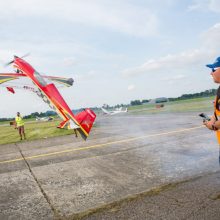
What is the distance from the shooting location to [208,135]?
11977 mm

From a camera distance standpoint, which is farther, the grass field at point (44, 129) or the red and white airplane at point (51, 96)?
the grass field at point (44, 129)

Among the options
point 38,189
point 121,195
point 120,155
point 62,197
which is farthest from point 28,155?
point 121,195

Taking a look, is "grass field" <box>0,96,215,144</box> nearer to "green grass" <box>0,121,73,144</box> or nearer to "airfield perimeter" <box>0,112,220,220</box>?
"green grass" <box>0,121,73,144</box>

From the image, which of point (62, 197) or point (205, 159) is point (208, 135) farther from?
point (62, 197)

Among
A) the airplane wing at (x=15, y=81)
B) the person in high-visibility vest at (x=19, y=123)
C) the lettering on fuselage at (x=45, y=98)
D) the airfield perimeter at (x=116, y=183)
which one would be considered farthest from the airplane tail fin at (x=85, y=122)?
the person in high-visibility vest at (x=19, y=123)

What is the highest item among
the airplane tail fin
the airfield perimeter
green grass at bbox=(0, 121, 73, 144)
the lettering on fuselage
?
the lettering on fuselage

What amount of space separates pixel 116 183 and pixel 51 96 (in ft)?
17.3

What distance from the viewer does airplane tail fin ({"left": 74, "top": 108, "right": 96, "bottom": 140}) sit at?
9.49 meters

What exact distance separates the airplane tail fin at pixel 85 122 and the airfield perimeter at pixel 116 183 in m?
0.91

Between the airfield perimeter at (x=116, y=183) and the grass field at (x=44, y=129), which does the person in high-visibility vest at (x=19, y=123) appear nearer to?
the grass field at (x=44, y=129)

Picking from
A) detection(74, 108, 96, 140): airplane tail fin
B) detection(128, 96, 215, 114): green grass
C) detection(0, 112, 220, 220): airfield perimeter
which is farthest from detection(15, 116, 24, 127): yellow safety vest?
detection(128, 96, 215, 114): green grass

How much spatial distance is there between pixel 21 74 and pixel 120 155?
24.1 ft

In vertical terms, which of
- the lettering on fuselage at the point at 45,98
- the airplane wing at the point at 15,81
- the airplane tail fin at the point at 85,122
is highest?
the airplane wing at the point at 15,81

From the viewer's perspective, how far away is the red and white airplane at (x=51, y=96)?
9523 millimetres
